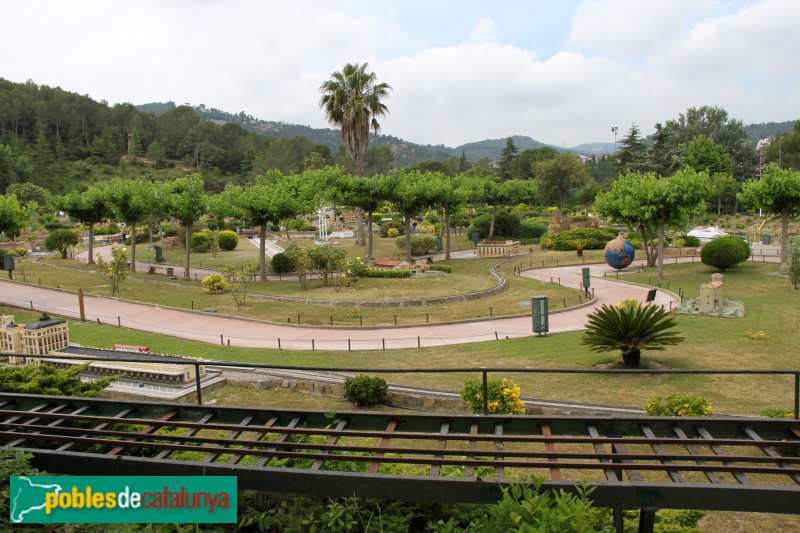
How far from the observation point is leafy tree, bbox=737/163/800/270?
28.8 meters

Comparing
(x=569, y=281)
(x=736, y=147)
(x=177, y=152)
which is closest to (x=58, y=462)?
(x=569, y=281)

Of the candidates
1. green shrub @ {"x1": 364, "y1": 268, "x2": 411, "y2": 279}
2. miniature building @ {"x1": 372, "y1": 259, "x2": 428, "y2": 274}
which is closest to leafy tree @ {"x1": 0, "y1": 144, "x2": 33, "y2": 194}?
miniature building @ {"x1": 372, "y1": 259, "x2": 428, "y2": 274}

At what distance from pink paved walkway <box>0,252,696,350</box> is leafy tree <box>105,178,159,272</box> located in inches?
380

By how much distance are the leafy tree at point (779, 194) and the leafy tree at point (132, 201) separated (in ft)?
110

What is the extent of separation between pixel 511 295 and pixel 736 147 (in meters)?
82.1

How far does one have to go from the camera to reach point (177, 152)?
129 m

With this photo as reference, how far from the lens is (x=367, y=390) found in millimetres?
12961

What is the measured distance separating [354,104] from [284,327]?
31010 mm

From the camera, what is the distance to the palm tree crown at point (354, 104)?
163ft

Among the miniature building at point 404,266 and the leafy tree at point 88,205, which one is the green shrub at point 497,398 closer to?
the miniature building at point 404,266

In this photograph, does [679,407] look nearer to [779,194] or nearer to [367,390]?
[367,390]

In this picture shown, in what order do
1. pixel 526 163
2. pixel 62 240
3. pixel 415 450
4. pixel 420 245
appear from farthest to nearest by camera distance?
pixel 526 163
pixel 62 240
pixel 420 245
pixel 415 450

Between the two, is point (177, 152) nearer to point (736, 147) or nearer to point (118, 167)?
point (118, 167)

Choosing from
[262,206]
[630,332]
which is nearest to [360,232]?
[262,206]
